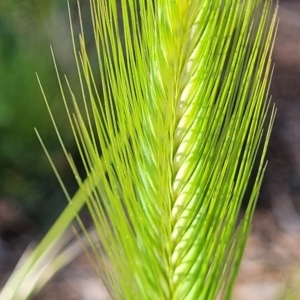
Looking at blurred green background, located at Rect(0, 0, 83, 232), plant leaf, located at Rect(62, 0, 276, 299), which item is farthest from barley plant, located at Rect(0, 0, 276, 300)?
blurred green background, located at Rect(0, 0, 83, 232)

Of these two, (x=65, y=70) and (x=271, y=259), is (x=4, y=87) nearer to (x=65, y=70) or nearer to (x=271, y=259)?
(x=65, y=70)

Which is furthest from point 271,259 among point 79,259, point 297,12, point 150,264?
point 150,264

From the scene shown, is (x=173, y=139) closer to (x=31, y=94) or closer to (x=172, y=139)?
(x=172, y=139)

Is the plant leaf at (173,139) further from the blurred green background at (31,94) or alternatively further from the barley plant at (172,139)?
the blurred green background at (31,94)

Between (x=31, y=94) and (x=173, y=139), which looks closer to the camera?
(x=173, y=139)

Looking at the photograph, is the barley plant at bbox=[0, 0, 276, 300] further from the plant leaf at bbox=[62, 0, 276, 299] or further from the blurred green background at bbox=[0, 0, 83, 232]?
the blurred green background at bbox=[0, 0, 83, 232]

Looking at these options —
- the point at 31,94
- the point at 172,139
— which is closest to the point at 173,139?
the point at 172,139

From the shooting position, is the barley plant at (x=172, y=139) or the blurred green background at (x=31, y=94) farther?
the blurred green background at (x=31, y=94)

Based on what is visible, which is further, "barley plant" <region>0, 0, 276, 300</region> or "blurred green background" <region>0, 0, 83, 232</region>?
"blurred green background" <region>0, 0, 83, 232</region>

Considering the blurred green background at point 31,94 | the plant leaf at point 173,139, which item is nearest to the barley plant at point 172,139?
the plant leaf at point 173,139

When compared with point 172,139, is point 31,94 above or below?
below
